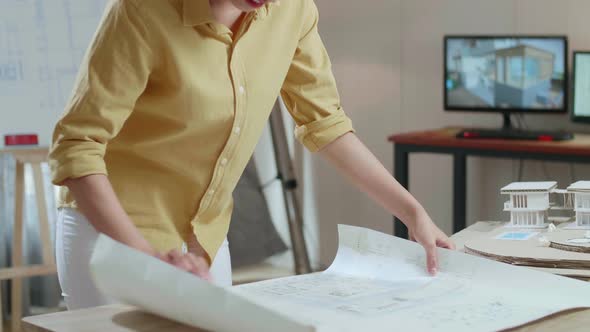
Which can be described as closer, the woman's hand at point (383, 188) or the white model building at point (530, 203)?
the woman's hand at point (383, 188)

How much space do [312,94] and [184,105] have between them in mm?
290

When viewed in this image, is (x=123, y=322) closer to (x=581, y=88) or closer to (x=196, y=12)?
(x=196, y=12)

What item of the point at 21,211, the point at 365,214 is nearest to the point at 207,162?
the point at 21,211

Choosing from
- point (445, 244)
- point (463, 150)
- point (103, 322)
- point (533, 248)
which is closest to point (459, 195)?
point (463, 150)

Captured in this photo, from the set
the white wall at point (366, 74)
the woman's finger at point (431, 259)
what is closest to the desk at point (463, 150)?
the white wall at point (366, 74)

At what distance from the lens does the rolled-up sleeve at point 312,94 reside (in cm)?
164

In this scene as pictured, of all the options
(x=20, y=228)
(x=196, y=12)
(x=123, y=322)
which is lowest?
(x=20, y=228)

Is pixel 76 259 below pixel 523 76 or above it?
below

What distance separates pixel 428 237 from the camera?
59.2 inches

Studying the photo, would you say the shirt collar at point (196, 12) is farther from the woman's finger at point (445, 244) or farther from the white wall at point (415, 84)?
the white wall at point (415, 84)

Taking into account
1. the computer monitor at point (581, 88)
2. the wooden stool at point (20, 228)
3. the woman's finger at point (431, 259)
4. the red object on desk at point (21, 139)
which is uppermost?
the computer monitor at point (581, 88)

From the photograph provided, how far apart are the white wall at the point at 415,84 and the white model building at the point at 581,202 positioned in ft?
7.58

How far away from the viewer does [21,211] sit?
3.58 metres

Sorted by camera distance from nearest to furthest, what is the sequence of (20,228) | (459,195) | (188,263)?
(188,263)
(20,228)
(459,195)
